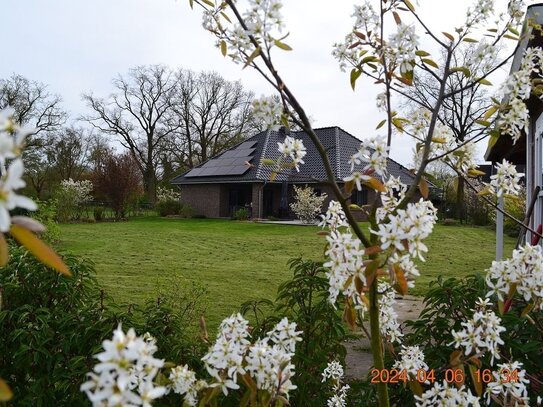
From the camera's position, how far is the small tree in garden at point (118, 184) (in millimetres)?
23859

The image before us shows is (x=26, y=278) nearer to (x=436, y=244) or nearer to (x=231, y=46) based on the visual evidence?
(x=231, y=46)

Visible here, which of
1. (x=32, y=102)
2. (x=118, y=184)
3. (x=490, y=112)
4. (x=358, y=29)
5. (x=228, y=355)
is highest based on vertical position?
(x=32, y=102)

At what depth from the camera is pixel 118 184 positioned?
78.2 ft

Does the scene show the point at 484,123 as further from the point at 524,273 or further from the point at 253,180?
the point at 253,180

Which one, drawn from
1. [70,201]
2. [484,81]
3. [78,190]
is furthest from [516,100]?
[78,190]

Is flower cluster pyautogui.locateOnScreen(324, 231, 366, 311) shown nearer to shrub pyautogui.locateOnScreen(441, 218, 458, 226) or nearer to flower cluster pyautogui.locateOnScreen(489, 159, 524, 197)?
flower cluster pyautogui.locateOnScreen(489, 159, 524, 197)

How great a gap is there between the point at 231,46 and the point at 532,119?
181 inches

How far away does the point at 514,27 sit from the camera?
157 cm

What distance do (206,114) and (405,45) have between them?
32511mm

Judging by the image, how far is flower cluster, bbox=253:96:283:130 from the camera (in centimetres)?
119

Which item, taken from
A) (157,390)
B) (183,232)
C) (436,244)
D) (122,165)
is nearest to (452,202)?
→ (436,244)

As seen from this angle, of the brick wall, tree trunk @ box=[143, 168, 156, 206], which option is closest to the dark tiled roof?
the brick wall

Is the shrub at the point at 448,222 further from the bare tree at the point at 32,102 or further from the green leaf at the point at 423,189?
the bare tree at the point at 32,102

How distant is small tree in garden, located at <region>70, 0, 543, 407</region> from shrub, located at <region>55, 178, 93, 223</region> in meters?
20.9
